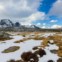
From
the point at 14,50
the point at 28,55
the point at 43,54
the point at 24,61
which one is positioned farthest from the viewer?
the point at 14,50

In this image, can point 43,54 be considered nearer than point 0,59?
No

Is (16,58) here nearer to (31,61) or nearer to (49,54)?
(31,61)

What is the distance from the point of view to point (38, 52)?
102 feet

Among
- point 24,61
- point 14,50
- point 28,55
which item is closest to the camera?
point 24,61

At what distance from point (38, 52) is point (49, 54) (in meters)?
1.95

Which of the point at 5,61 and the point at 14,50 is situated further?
the point at 14,50

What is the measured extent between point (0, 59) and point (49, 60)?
7860 mm

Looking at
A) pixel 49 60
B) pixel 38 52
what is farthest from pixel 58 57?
pixel 38 52

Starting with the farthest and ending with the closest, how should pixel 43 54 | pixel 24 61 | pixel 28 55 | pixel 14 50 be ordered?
pixel 14 50
pixel 43 54
pixel 28 55
pixel 24 61

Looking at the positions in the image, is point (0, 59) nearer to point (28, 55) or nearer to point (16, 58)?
point (16, 58)

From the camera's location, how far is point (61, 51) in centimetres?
3130

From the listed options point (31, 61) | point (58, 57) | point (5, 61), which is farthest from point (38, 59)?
point (5, 61)

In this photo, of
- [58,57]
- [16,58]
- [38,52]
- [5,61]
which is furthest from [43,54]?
[5,61]

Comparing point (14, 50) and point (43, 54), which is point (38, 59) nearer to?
point (43, 54)
